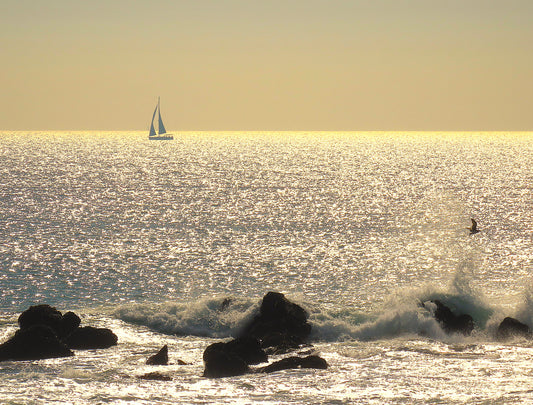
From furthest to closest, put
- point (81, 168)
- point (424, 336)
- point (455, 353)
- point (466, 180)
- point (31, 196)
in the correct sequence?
point (81, 168)
point (466, 180)
point (31, 196)
point (424, 336)
point (455, 353)

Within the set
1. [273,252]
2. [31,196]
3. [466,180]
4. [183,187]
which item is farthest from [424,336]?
[466,180]

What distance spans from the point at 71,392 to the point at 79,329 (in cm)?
752

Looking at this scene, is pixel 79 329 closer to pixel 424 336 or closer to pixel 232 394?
pixel 232 394

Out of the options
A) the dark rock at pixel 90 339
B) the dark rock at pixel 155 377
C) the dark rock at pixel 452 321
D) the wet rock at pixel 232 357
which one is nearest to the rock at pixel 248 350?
the wet rock at pixel 232 357

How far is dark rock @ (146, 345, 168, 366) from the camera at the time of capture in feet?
102

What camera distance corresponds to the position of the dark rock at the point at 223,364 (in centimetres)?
2942

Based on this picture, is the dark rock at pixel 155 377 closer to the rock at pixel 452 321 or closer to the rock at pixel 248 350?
the rock at pixel 248 350

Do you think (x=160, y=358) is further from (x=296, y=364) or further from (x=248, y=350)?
(x=296, y=364)

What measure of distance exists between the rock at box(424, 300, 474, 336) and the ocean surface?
0.62 metres

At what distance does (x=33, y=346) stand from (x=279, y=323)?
11876mm

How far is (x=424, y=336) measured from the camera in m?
36.7

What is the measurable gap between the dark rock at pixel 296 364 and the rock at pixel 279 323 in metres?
3.46

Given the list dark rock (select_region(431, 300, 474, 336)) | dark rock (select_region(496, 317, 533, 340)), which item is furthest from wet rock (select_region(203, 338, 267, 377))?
dark rock (select_region(496, 317, 533, 340))

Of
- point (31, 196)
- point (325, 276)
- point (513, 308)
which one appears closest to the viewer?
point (513, 308)
